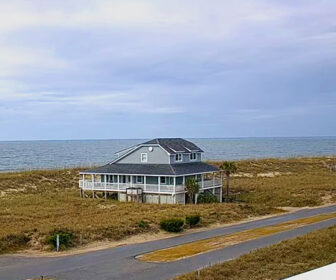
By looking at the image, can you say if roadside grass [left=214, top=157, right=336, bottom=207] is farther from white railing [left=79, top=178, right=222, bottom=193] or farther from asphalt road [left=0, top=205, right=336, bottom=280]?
asphalt road [left=0, top=205, right=336, bottom=280]

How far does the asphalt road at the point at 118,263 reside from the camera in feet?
61.9

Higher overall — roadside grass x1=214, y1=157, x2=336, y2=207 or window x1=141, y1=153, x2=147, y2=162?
window x1=141, y1=153, x2=147, y2=162

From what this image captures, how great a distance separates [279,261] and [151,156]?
88.4ft

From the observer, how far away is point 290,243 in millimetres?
22594

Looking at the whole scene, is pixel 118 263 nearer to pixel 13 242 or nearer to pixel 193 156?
pixel 13 242

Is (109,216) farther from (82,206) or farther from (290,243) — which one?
(290,243)

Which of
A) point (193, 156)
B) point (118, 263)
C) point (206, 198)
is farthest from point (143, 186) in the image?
point (118, 263)

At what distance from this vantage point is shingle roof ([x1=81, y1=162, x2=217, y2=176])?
42.5m

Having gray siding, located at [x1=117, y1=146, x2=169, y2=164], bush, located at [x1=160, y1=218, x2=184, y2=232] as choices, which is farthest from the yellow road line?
gray siding, located at [x1=117, y1=146, x2=169, y2=164]

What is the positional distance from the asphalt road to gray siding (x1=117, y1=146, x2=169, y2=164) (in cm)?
1785

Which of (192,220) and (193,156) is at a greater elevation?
(193,156)

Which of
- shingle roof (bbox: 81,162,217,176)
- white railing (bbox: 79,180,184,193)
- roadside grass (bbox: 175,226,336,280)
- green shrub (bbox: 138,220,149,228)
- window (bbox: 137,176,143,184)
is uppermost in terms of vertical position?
shingle roof (bbox: 81,162,217,176)

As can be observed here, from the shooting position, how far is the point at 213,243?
82.6ft

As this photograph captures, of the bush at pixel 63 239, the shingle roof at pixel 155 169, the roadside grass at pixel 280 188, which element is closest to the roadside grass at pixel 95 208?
the roadside grass at pixel 280 188
